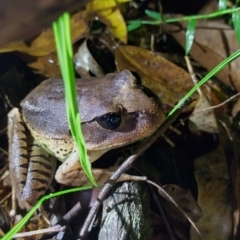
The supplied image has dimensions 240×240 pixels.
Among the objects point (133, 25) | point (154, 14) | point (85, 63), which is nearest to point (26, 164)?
point (85, 63)

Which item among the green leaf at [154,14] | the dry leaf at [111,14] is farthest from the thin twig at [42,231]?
the green leaf at [154,14]

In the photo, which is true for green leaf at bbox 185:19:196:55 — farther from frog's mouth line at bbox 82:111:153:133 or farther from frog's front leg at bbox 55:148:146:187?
frog's front leg at bbox 55:148:146:187

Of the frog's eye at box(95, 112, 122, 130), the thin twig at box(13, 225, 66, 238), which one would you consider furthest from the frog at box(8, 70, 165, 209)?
the thin twig at box(13, 225, 66, 238)

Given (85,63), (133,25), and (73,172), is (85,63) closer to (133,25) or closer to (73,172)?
(133,25)

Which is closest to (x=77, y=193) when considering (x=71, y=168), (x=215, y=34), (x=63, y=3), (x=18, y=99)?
(x=71, y=168)

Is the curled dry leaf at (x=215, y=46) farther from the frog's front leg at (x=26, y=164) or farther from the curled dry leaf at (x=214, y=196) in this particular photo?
the frog's front leg at (x=26, y=164)

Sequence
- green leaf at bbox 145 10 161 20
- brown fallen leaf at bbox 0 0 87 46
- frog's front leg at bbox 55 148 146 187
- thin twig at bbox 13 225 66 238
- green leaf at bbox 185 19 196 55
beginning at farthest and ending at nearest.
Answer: green leaf at bbox 145 10 161 20 < green leaf at bbox 185 19 196 55 < frog's front leg at bbox 55 148 146 187 < thin twig at bbox 13 225 66 238 < brown fallen leaf at bbox 0 0 87 46
